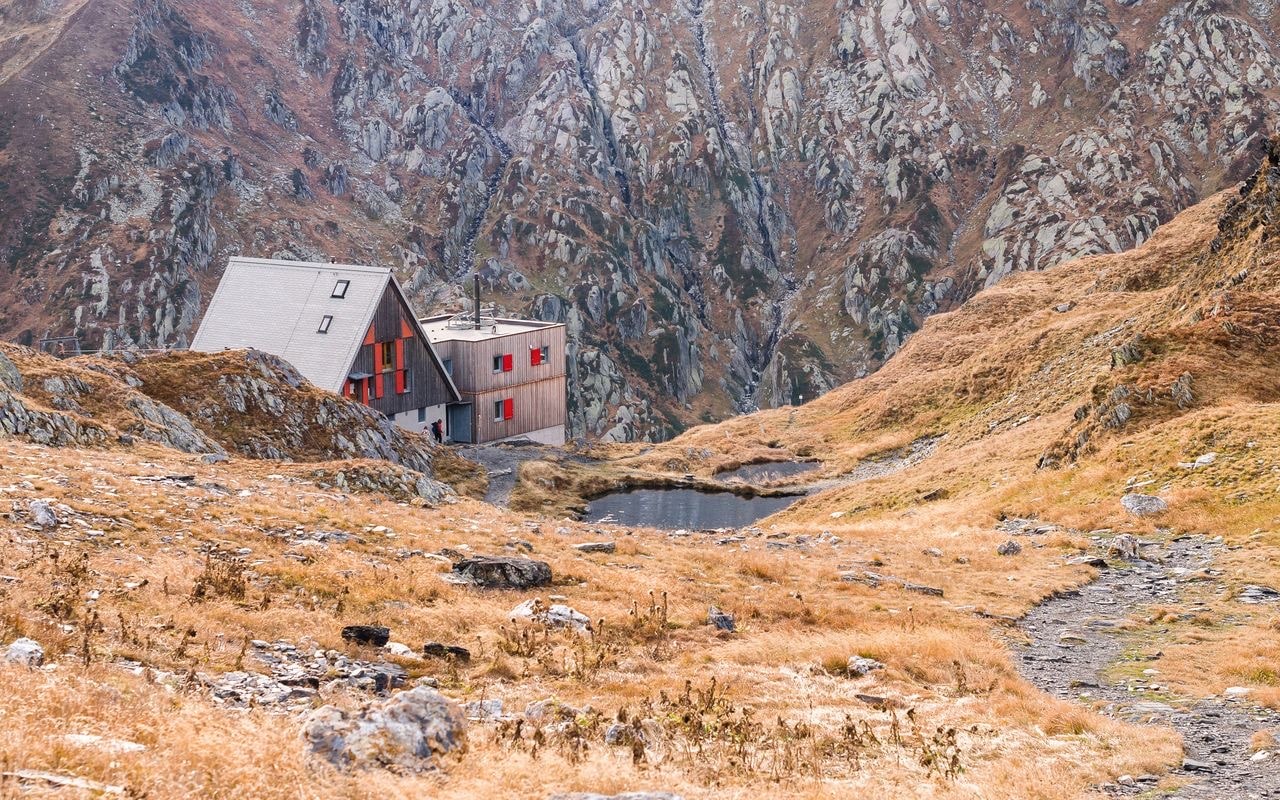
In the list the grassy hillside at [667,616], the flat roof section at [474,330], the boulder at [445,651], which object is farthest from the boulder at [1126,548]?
the flat roof section at [474,330]

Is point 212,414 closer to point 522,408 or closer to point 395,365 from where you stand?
point 395,365

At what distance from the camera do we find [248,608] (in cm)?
1661

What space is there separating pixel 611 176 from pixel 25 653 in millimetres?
184661

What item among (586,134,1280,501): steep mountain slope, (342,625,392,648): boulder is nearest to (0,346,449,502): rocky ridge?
(342,625,392,648): boulder

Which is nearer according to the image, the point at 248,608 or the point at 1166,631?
the point at 248,608

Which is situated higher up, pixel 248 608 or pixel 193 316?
pixel 193 316

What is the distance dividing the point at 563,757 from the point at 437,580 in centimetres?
956

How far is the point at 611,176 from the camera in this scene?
627 ft


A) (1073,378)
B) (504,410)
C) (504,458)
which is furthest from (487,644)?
(504,410)

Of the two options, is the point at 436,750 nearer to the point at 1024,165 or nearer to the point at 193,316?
the point at 193,316

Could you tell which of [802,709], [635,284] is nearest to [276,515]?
[802,709]

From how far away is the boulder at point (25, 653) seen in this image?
1159cm

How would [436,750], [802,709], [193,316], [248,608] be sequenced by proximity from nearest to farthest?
[436,750] → [802,709] → [248,608] → [193,316]

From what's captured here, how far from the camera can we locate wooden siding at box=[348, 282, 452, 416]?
60656mm
